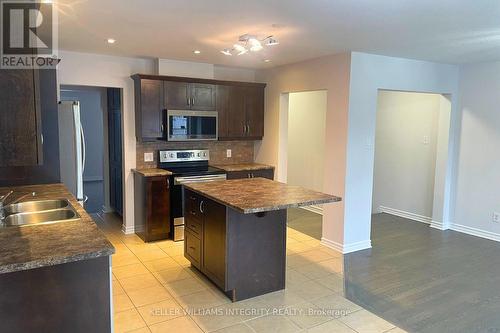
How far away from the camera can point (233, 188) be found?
346cm

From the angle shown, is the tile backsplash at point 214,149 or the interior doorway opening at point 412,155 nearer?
the tile backsplash at point 214,149

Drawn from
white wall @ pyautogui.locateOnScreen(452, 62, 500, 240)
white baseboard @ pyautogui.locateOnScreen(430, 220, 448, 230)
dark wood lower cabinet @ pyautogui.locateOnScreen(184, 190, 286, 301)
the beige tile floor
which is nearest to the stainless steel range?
the beige tile floor

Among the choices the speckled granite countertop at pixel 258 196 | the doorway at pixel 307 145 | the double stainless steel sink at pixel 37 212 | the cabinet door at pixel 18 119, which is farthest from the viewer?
the doorway at pixel 307 145

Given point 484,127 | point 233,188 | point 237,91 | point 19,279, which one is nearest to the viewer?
point 19,279

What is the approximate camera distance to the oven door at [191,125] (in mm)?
4930

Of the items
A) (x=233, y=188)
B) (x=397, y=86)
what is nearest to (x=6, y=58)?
(x=233, y=188)

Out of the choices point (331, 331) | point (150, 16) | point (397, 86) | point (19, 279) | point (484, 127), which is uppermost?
point (150, 16)

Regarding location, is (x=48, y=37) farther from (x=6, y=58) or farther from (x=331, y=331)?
(x=331, y=331)

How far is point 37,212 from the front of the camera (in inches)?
104

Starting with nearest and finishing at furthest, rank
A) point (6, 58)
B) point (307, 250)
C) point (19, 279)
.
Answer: point (19, 279), point (6, 58), point (307, 250)

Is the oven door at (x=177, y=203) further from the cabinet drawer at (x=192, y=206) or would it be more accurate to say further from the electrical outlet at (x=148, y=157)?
the cabinet drawer at (x=192, y=206)

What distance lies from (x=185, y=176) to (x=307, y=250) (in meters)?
1.79

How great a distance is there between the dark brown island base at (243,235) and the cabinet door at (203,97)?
190cm

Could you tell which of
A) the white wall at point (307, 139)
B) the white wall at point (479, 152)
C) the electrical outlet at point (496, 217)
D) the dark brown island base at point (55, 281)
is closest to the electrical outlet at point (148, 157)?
the white wall at point (307, 139)
